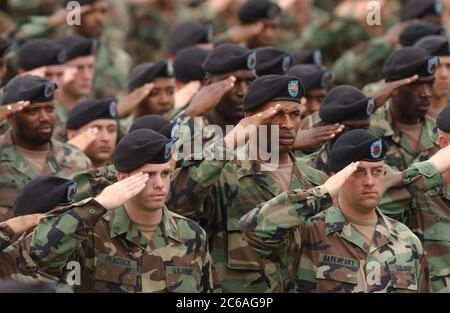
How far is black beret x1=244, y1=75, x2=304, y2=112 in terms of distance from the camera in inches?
439

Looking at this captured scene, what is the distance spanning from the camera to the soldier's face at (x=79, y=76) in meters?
15.5

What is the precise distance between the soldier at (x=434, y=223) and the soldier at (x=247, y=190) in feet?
2.23

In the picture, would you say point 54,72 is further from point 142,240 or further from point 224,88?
point 142,240

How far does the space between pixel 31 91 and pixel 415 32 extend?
15.4ft

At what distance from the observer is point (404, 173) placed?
10.9 metres

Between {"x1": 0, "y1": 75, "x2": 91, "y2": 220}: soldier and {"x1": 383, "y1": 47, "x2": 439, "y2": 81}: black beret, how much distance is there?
8.23 ft

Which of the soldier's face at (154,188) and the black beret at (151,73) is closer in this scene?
the soldier's face at (154,188)

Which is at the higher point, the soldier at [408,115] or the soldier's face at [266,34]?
the soldier's face at [266,34]

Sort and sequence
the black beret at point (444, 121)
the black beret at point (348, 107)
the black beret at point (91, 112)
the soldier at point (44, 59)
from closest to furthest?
the black beret at point (444, 121)
the black beret at point (348, 107)
the black beret at point (91, 112)
the soldier at point (44, 59)

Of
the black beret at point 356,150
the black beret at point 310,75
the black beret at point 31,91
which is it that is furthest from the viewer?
the black beret at point 310,75

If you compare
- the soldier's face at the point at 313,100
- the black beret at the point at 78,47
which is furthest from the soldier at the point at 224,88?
the black beret at the point at 78,47

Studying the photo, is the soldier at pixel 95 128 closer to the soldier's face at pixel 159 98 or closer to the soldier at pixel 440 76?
the soldier's face at pixel 159 98

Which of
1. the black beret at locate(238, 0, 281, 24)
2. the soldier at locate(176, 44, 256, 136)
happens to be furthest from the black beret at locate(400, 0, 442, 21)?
the soldier at locate(176, 44, 256, 136)

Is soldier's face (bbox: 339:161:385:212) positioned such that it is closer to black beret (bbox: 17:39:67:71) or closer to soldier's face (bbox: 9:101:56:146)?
soldier's face (bbox: 9:101:56:146)
